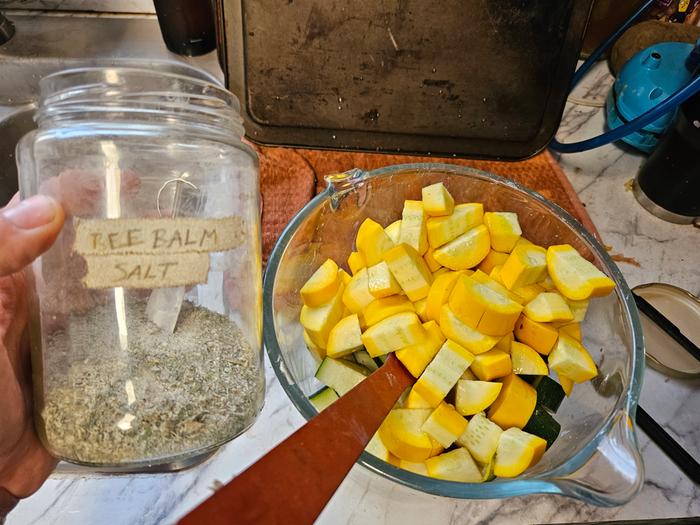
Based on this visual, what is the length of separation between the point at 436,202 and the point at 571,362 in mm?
279

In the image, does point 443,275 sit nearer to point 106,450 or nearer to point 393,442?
point 393,442

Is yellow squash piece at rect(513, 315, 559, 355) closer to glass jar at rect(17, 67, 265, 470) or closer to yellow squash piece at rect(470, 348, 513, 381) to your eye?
yellow squash piece at rect(470, 348, 513, 381)

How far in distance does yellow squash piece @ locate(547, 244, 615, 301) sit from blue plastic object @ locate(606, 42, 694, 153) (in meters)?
0.55

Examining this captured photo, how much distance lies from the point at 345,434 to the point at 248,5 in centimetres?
79

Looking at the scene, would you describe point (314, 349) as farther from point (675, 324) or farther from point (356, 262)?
point (675, 324)

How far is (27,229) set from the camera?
0.46 metres

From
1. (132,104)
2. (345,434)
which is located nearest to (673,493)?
(345,434)

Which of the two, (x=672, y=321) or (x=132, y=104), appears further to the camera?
(x=672, y=321)

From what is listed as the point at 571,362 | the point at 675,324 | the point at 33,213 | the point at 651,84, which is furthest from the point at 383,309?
the point at 651,84

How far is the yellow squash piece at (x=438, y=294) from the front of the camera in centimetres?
67

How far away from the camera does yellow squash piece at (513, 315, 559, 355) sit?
2.22ft

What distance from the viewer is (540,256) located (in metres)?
0.72

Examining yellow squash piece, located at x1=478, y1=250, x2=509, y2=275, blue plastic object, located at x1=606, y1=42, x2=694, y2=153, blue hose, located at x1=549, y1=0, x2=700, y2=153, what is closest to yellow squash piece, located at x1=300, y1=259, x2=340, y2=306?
yellow squash piece, located at x1=478, y1=250, x2=509, y2=275

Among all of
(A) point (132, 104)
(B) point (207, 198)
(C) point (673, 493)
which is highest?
(A) point (132, 104)
